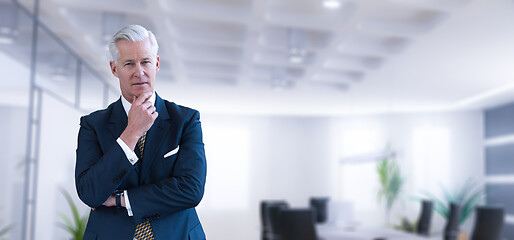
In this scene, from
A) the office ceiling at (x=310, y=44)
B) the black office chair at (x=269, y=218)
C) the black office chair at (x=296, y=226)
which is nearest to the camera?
the office ceiling at (x=310, y=44)

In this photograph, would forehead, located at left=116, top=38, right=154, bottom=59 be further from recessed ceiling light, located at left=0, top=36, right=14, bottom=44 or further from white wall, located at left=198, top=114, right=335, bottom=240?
white wall, located at left=198, top=114, right=335, bottom=240

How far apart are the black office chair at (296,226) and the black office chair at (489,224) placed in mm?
2416

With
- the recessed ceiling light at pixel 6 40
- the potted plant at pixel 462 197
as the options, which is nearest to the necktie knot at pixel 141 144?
the recessed ceiling light at pixel 6 40

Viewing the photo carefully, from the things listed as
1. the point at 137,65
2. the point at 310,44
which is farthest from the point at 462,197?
the point at 137,65

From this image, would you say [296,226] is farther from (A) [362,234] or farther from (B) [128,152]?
(B) [128,152]

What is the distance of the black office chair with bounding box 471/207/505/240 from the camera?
6.60m

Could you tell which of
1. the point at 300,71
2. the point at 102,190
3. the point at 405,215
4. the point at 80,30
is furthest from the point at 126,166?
the point at 405,215

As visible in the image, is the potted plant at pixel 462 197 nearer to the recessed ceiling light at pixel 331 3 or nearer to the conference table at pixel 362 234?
the conference table at pixel 362 234

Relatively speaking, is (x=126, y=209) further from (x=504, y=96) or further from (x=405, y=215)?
(x=405, y=215)

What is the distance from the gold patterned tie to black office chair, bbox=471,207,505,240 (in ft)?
21.3

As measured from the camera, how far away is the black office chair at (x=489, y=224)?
260 inches

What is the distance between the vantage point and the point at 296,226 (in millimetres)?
5645

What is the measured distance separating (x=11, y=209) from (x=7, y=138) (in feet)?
1.83

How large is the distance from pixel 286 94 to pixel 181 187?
8.33 metres
